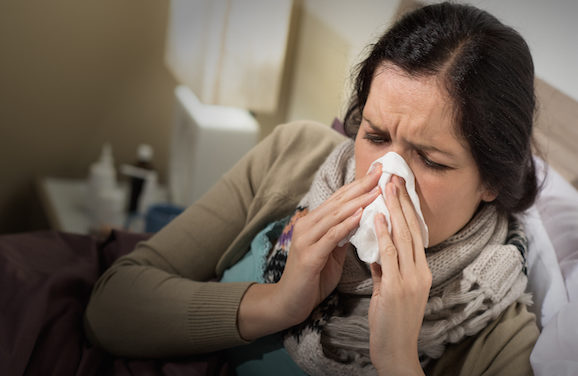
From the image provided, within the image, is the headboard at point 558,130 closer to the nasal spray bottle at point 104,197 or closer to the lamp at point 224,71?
the lamp at point 224,71

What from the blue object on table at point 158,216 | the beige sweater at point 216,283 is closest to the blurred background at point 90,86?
the blue object on table at point 158,216

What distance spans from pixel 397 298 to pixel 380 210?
12 cm

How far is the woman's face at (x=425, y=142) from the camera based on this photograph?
0.85 m

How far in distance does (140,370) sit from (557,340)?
664 millimetres

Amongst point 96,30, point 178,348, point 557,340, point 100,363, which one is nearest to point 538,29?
point 557,340

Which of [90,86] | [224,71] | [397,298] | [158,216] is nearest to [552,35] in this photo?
[397,298]

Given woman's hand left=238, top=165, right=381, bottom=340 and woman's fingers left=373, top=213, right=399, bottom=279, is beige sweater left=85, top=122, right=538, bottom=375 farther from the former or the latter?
woman's fingers left=373, top=213, right=399, bottom=279

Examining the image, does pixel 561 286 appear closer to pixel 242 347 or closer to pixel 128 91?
pixel 242 347

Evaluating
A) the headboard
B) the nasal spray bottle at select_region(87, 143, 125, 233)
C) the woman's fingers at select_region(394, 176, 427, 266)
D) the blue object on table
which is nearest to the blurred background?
the nasal spray bottle at select_region(87, 143, 125, 233)

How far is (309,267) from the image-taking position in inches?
35.0

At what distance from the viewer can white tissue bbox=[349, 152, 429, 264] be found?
0.83 metres

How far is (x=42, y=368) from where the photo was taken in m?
0.99

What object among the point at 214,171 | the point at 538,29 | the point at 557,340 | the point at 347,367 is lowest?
the point at 214,171

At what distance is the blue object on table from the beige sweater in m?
0.69
